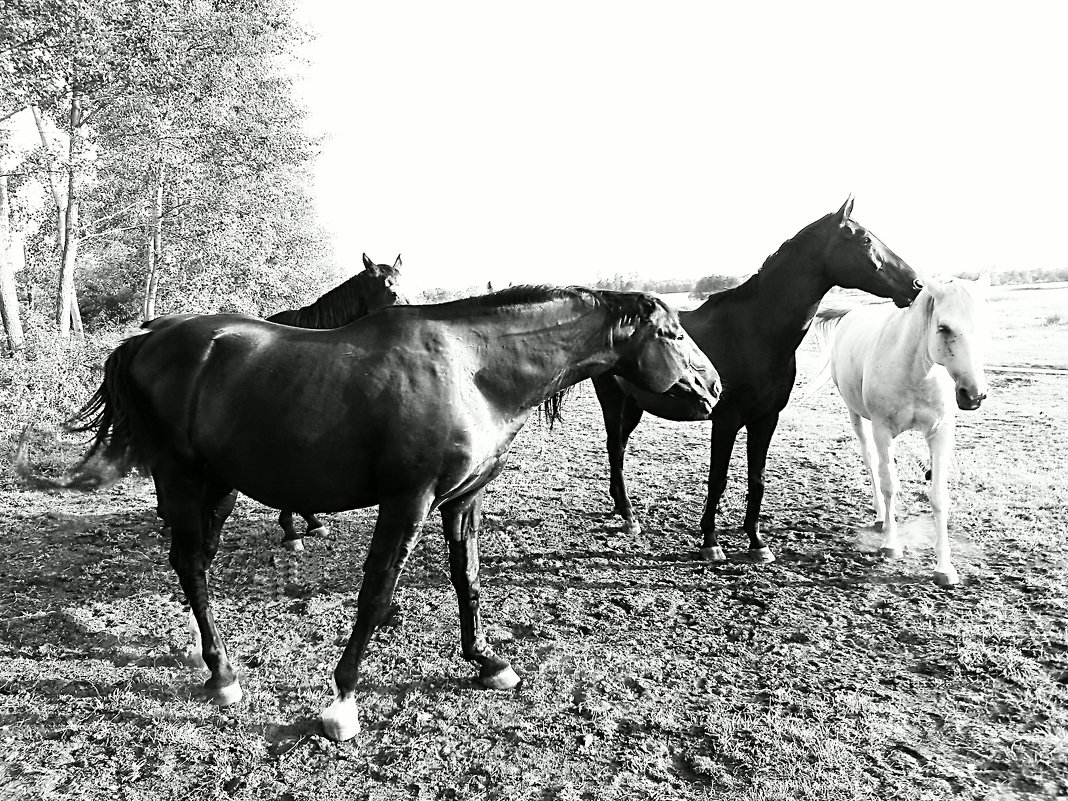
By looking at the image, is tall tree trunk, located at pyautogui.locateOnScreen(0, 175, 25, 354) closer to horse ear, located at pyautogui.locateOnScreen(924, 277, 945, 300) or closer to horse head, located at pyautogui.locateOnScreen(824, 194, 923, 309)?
horse head, located at pyautogui.locateOnScreen(824, 194, 923, 309)

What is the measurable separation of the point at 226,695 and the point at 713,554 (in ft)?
12.2

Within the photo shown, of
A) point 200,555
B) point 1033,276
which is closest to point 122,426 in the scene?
point 200,555

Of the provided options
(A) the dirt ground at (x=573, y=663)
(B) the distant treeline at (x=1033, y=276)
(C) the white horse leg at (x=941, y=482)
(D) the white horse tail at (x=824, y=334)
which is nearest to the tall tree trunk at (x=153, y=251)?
(A) the dirt ground at (x=573, y=663)

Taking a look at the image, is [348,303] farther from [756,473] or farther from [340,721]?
[756,473]

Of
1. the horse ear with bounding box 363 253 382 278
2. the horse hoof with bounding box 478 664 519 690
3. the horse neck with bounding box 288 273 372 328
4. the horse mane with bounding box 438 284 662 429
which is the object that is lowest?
the horse hoof with bounding box 478 664 519 690

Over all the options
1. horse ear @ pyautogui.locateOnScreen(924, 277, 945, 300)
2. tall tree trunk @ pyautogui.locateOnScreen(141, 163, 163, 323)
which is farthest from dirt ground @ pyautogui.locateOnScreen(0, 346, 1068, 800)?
tall tree trunk @ pyautogui.locateOnScreen(141, 163, 163, 323)

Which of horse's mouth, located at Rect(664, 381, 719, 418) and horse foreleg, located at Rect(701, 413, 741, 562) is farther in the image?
horse foreleg, located at Rect(701, 413, 741, 562)

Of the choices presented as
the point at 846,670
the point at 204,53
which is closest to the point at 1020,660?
the point at 846,670

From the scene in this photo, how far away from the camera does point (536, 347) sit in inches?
125

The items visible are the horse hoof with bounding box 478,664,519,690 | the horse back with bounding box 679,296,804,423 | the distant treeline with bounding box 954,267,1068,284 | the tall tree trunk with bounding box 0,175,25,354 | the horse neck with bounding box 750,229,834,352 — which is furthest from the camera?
the distant treeline with bounding box 954,267,1068,284

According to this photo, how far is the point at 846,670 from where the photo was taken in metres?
3.64

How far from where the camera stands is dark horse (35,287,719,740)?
2955 millimetres

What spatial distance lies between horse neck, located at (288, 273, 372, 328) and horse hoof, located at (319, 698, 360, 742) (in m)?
3.67

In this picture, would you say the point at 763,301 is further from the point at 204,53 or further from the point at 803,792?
the point at 204,53
